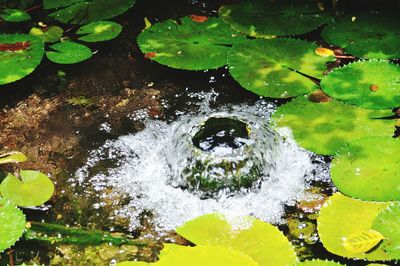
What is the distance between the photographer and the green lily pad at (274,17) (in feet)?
7.18

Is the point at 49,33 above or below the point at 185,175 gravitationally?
above

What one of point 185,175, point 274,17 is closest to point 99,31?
point 274,17

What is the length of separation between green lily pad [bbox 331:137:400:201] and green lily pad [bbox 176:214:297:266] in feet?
0.94

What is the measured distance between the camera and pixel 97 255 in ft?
→ 4.70

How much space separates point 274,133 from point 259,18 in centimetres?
71

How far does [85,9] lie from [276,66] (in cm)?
102

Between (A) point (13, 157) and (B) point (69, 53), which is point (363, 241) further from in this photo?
(B) point (69, 53)

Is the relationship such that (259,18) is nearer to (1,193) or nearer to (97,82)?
(97,82)

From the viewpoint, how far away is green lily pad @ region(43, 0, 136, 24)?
7.88 ft

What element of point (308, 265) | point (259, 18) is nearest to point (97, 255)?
point (308, 265)

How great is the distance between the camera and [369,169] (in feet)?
5.01

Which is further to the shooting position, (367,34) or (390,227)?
(367,34)

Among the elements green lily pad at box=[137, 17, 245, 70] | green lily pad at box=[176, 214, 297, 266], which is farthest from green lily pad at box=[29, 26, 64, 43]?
green lily pad at box=[176, 214, 297, 266]

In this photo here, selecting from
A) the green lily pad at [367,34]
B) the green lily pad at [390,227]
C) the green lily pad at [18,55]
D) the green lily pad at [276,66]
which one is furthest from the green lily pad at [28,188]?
the green lily pad at [367,34]
